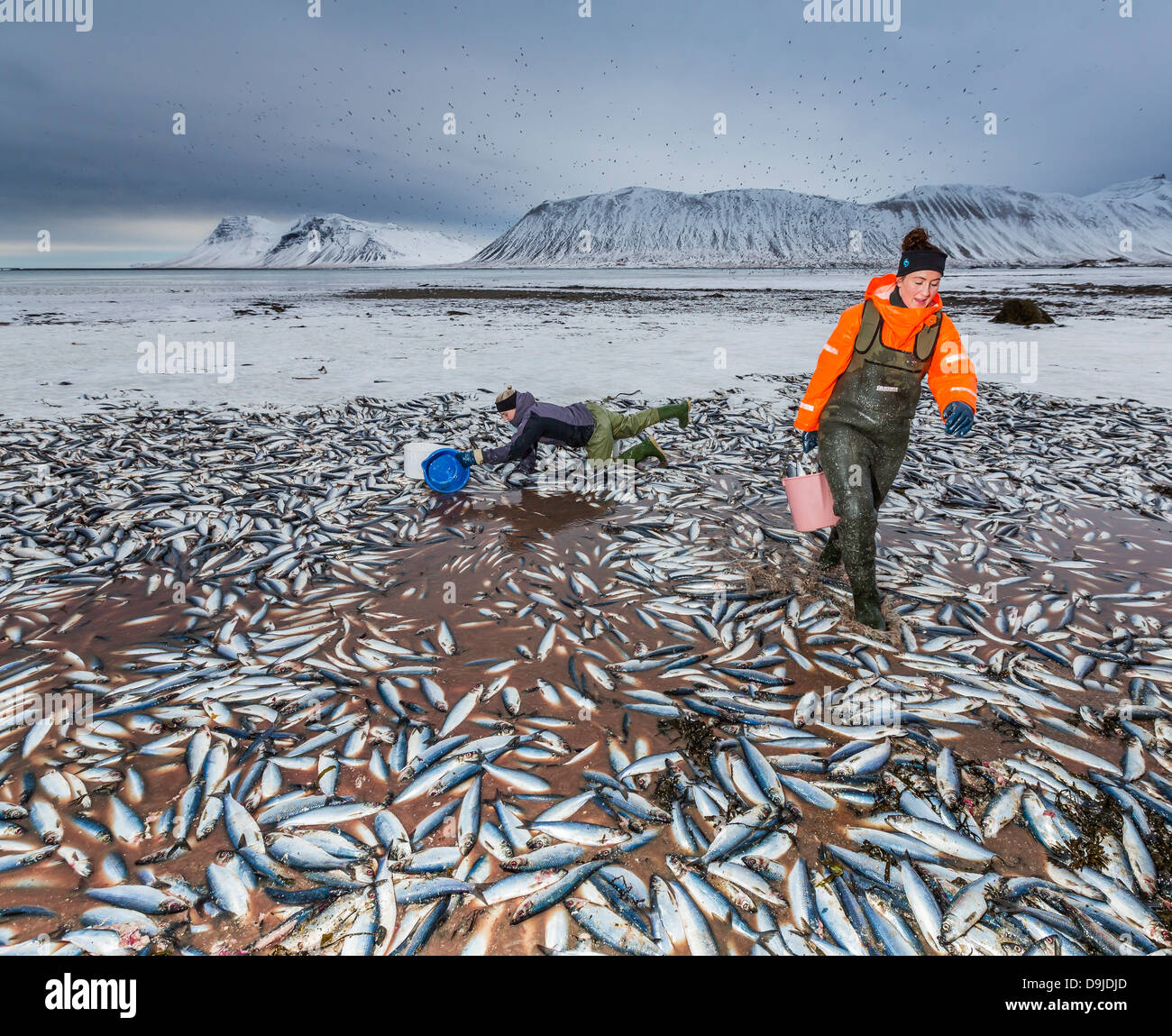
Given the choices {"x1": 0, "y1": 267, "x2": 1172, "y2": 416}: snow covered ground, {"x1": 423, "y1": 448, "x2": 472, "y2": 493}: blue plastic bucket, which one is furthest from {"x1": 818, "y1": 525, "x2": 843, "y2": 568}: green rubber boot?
{"x1": 0, "y1": 267, "x2": 1172, "y2": 416}: snow covered ground

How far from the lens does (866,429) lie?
14.3ft

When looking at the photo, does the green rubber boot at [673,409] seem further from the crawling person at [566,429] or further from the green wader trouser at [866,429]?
the green wader trouser at [866,429]

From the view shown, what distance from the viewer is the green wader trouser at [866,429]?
4.16 metres

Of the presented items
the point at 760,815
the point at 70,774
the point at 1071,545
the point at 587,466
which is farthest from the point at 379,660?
the point at 1071,545

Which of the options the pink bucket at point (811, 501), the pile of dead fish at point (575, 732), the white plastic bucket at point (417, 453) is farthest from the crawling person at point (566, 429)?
the pink bucket at point (811, 501)

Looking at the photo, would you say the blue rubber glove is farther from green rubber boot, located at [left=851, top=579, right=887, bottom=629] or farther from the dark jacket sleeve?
the dark jacket sleeve

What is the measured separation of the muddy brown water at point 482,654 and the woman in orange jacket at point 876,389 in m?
0.76

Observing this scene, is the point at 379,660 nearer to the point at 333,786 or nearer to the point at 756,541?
the point at 333,786

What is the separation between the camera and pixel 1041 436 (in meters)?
9.20

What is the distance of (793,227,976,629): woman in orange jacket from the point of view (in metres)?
4.03

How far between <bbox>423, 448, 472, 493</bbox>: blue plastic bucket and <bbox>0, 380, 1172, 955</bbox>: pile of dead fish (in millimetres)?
436

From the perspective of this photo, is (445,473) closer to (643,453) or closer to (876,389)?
(643,453)
